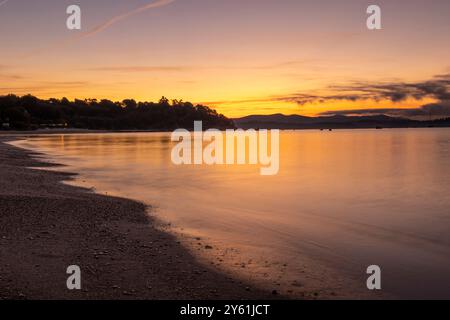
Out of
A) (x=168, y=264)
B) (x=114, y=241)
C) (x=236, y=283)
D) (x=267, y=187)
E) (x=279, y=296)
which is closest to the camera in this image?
(x=279, y=296)

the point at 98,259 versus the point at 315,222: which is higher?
the point at 98,259

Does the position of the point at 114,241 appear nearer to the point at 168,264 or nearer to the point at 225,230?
the point at 168,264

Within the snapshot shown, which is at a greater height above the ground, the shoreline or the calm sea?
the shoreline

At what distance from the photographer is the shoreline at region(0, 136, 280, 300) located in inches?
285

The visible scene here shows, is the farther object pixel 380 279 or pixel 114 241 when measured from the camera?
pixel 114 241

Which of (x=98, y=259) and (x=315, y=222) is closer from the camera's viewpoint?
(x=98, y=259)

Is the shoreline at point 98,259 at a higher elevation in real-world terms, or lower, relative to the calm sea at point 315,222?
higher

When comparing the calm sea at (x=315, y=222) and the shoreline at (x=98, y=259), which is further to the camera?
the calm sea at (x=315, y=222)

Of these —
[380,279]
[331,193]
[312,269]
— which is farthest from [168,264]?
[331,193]

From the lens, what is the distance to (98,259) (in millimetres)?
8805

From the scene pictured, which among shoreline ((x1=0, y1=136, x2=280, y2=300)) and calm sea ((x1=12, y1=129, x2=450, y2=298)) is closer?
shoreline ((x1=0, y1=136, x2=280, y2=300))

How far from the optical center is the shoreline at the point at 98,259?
7.25 meters
